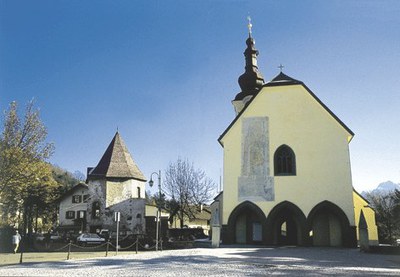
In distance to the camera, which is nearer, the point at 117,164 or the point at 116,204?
the point at 116,204

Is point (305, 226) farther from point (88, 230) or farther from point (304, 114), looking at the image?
point (88, 230)

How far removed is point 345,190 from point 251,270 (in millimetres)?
15610

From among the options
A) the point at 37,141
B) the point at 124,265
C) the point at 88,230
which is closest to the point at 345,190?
the point at 124,265

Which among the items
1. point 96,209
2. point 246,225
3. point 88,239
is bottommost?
point 88,239

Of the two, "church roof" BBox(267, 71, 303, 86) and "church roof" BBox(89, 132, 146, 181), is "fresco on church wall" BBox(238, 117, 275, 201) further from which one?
"church roof" BBox(89, 132, 146, 181)

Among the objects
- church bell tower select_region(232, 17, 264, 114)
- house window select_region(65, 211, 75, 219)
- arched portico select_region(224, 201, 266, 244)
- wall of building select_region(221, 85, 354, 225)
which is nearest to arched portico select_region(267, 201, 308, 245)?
wall of building select_region(221, 85, 354, 225)

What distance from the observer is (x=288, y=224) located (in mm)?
28453

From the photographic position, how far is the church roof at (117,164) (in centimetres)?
4311

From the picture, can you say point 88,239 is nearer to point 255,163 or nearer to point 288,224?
point 255,163

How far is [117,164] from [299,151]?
80.1 ft

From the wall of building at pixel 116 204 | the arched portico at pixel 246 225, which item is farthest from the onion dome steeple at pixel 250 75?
the wall of building at pixel 116 204

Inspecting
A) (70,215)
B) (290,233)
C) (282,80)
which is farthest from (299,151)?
(70,215)

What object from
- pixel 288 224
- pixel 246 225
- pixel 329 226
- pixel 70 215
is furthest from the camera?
pixel 70 215

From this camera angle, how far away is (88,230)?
136ft
